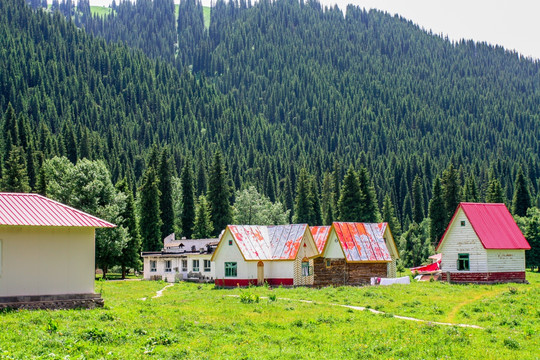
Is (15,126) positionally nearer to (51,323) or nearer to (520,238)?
(520,238)

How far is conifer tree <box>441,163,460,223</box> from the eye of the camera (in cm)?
10112

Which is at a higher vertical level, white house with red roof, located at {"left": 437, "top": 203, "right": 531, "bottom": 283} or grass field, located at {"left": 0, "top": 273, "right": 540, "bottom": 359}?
white house with red roof, located at {"left": 437, "top": 203, "right": 531, "bottom": 283}

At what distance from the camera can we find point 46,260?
31078mm

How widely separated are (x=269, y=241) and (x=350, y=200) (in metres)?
37.0

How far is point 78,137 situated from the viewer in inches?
6791

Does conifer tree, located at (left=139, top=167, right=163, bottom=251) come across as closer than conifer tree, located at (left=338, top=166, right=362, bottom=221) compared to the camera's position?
Yes

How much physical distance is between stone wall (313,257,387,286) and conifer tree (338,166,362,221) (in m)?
35.2

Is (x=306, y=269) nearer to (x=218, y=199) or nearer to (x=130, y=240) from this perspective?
(x=130, y=240)

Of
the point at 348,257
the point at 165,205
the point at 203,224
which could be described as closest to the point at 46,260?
the point at 348,257

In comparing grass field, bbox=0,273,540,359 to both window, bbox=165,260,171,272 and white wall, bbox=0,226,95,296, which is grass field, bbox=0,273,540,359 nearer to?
white wall, bbox=0,226,95,296

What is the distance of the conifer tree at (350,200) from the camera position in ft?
311

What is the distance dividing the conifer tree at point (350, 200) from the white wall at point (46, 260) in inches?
2582

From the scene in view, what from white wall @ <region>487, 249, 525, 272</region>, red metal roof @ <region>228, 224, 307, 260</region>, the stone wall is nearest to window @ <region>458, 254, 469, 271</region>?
white wall @ <region>487, 249, 525, 272</region>

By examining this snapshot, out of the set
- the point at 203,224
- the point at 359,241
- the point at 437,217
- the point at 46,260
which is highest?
the point at 437,217
